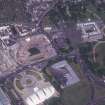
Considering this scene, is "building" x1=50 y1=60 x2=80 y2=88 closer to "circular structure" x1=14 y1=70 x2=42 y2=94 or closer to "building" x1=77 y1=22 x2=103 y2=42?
"circular structure" x1=14 y1=70 x2=42 y2=94

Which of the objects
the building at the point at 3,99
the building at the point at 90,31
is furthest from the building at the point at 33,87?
the building at the point at 90,31

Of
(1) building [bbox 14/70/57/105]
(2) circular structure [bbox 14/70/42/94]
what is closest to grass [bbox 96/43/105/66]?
(1) building [bbox 14/70/57/105]

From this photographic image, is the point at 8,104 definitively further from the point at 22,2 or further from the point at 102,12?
the point at 102,12

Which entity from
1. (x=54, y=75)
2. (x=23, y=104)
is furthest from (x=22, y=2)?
(x=23, y=104)

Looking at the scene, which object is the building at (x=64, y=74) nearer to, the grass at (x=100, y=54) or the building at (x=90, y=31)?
the grass at (x=100, y=54)

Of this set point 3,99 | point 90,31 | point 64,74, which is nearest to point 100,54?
point 90,31

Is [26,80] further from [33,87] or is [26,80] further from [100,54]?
[100,54]
